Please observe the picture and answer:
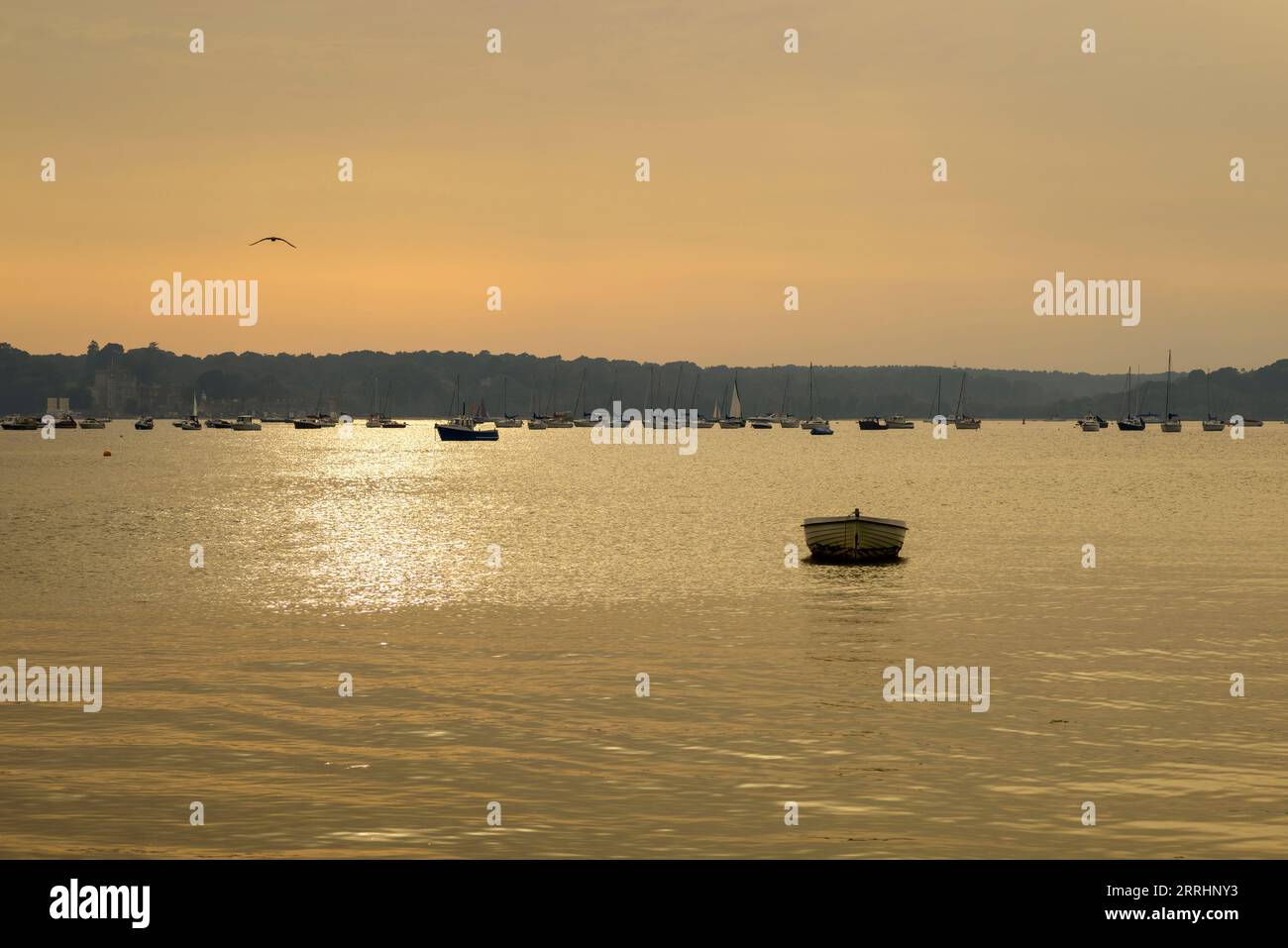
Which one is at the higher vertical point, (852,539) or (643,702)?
(852,539)

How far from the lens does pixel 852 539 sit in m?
62.1

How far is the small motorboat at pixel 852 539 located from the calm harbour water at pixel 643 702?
69.8 inches

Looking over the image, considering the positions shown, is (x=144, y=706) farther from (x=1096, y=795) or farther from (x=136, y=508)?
(x=136, y=508)

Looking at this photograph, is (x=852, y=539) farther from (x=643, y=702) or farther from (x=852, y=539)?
(x=643, y=702)

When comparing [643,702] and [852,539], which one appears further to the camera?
[852,539]

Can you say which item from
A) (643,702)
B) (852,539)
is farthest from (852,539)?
(643,702)

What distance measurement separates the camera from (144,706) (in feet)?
90.7

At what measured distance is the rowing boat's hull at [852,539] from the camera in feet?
204

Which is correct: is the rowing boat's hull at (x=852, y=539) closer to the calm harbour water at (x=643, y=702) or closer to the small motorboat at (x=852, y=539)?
the small motorboat at (x=852, y=539)

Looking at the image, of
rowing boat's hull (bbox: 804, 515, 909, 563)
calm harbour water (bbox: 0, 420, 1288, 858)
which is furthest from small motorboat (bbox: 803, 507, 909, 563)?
calm harbour water (bbox: 0, 420, 1288, 858)

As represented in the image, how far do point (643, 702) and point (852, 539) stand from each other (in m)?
35.0

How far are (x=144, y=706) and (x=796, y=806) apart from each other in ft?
48.1

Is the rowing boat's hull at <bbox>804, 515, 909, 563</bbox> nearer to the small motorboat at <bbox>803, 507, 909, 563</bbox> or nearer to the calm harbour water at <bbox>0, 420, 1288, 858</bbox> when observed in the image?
the small motorboat at <bbox>803, 507, 909, 563</bbox>
